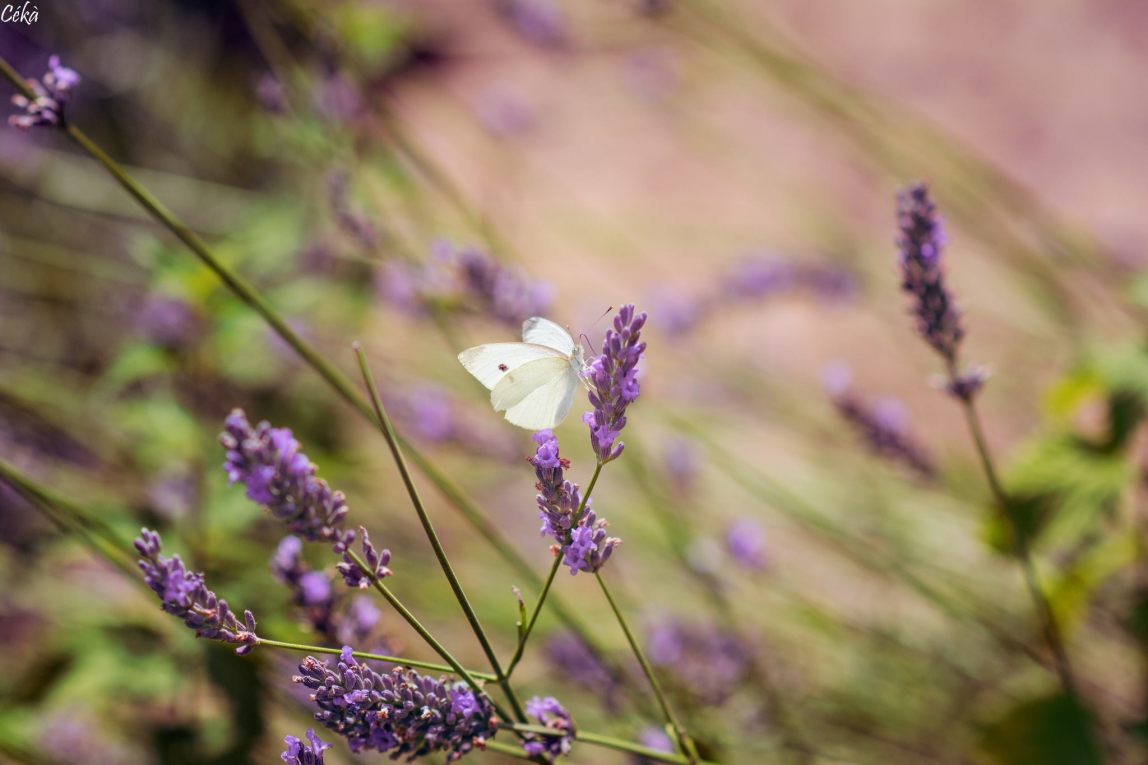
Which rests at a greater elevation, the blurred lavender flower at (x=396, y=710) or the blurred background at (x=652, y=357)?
the blurred background at (x=652, y=357)

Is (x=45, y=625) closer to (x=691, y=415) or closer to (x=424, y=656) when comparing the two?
(x=424, y=656)

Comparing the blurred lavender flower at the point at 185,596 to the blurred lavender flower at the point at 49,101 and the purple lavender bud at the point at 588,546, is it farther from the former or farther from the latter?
the blurred lavender flower at the point at 49,101

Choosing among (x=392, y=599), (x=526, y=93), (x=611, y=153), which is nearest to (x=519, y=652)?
(x=392, y=599)

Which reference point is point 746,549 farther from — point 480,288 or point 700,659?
point 480,288

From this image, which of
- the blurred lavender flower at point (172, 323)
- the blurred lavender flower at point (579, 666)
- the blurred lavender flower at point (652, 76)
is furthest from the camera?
the blurred lavender flower at point (652, 76)

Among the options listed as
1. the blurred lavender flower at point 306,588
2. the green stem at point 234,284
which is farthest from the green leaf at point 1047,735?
the blurred lavender flower at point 306,588

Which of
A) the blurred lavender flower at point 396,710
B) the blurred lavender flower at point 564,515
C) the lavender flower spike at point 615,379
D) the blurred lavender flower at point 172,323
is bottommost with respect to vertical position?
the blurred lavender flower at point 396,710

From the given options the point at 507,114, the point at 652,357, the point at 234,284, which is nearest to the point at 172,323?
the point at 234,284
